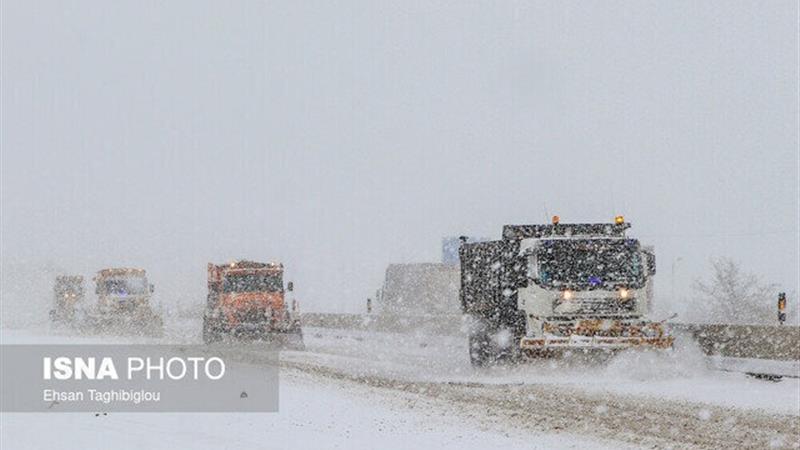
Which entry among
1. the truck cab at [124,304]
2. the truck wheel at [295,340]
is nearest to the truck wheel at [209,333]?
the truck wheel at [295,340]

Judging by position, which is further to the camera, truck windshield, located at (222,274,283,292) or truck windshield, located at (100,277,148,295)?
truck windshield, located at (100,277,148,295)

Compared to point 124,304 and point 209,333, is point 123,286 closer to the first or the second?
point 124,304

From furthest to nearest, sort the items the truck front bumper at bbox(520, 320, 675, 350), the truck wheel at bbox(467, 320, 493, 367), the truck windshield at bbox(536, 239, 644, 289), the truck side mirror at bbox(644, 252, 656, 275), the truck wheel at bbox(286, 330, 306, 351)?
the truck wheel at bbox(286, 330, 306, 351) → the truck wheel at bbox(467, 320, 493, 367) → the truck side mirror at bbox(644, 252, 656, 275) → the truck windshield at bbox(536, 239, 644, 289) → the truck front bumper at bbox(520, 320, 675, 350)

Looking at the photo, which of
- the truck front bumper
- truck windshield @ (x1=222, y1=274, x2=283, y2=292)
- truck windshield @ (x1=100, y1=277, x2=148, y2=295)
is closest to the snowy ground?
the truck front bumper

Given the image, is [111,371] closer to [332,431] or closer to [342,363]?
[342,363]

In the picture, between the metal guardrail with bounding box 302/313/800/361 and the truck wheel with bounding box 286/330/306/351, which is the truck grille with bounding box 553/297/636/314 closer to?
the metal guardrail with bounding box 302/313/800/361

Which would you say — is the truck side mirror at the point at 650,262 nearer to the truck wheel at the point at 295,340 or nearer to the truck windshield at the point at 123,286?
the truck wheel at the point at 295,340

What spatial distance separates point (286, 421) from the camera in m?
12.3

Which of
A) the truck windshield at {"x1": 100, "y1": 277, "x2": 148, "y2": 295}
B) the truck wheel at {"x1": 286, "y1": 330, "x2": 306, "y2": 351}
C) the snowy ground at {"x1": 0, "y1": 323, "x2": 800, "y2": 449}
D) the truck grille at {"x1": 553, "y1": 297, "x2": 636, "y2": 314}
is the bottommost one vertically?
the truck wheel at {"x1": 286, "y1": 330, "x2": 306, "y2": 351}

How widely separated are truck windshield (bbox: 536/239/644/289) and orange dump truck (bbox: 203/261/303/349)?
35.0 ft

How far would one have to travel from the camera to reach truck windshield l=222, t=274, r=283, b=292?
29.5 m

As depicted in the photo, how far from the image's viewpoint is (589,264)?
19391mm

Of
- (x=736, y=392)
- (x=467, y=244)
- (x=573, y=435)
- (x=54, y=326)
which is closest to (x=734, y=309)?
(x=54, y=326)

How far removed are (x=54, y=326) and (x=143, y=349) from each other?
2276 centimetres
